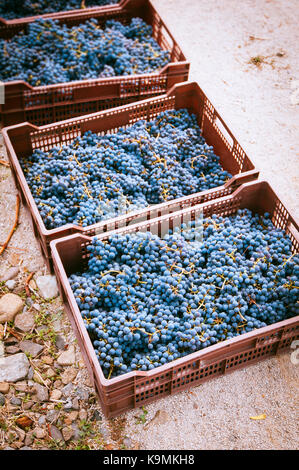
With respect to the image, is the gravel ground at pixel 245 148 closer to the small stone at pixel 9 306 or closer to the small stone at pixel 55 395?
the small stone at pixel 9 306

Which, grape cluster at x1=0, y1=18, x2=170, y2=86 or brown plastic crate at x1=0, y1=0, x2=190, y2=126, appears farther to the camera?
grape cluster at x1=0, y1=18, x2=170, y2=86

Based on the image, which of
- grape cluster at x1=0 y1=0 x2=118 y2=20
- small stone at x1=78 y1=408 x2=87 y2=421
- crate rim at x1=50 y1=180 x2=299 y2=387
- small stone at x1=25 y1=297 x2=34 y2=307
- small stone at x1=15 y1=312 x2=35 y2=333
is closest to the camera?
crate rim at x1=50 y1=180 x2=299 y2=387

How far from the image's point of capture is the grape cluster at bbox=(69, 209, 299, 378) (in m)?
2.66

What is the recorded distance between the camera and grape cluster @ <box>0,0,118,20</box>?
4484 millimetres

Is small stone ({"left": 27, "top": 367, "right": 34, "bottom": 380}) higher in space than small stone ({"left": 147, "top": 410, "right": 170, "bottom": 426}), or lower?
higher

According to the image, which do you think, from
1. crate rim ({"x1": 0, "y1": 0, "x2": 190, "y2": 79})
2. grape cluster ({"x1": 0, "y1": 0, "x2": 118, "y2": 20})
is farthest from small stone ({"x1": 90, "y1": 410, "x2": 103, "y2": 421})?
grape cluster ({"x1": 0, "y1": 0, "x2": 118, "y2": 20})

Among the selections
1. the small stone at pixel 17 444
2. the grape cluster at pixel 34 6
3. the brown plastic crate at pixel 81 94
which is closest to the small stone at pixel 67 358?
the small stone at pixel 17 444

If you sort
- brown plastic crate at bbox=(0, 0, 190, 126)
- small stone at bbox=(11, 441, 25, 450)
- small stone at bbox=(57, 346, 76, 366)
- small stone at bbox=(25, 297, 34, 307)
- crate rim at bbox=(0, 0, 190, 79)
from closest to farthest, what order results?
1. small stone at bbox=(11, 441, 25, 450)
2. small stone at bbox=(57, 346, 76, 366)
3. small stone at bbox=(25, 297, 34, 307)
4. brown plastic crate at bbox=(0, 0, 190, 126)
5. crate rim at bbox=(0, 0, 190, 79)

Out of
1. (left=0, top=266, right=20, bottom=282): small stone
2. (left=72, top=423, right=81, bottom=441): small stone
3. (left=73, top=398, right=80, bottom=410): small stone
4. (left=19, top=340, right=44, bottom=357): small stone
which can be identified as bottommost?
(left=72, top=423, right=81, bottom=441): small stone

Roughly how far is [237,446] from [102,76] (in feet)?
9.10

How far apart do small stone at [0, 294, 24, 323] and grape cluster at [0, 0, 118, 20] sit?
8.50ft

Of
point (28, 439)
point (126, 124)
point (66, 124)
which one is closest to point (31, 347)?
point (28, 439)

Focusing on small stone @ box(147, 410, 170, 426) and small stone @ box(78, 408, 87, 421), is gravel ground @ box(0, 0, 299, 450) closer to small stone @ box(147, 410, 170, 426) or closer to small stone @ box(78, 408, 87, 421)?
small stone @ box(147, 410, 170, 426)

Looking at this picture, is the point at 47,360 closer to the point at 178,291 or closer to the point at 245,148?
the point at 178,291
